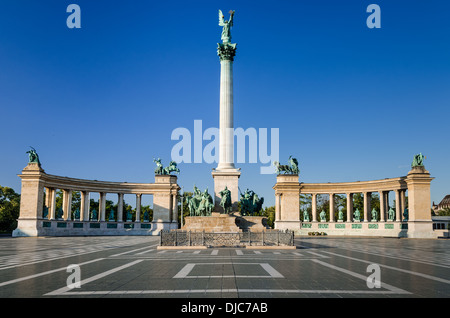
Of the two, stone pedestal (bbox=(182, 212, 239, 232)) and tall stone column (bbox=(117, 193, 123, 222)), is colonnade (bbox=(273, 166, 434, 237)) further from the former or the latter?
stone pedestal (bbox=(182, 212, 239, 232))

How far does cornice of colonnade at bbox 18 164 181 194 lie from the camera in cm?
7531

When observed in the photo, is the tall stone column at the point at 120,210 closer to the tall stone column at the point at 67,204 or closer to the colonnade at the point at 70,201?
the colonnade at the point at 70,201

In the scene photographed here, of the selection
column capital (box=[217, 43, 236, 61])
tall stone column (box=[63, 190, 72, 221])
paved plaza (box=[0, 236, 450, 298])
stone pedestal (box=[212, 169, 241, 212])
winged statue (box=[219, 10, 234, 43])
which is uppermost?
winged statue (box=[219, 10, 234, 43])

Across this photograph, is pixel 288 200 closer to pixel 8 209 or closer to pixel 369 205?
pixel 369 205

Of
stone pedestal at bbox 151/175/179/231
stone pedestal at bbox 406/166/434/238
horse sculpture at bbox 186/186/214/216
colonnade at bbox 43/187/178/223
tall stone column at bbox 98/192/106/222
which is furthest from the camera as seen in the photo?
stone pedestal at bbox 151/175/179/231

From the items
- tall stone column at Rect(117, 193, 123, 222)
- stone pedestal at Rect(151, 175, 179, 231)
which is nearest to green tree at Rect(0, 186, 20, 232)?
tall stone column at Rect(117, 193, 123, 222)

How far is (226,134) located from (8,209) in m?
62.2

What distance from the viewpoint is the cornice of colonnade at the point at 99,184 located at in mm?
75312

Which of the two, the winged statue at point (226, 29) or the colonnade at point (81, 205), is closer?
the winged statue at point (226, 29)

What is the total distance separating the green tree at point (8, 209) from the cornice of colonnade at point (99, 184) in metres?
16.6

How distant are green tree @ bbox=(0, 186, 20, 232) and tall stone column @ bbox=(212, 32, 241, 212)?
6090cm

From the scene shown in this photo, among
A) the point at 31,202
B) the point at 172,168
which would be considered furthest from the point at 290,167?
the point at 31,202

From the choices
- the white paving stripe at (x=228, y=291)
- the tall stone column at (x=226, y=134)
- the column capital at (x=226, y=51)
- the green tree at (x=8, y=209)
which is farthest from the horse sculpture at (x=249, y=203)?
the green tree at (x=8, y=209)
